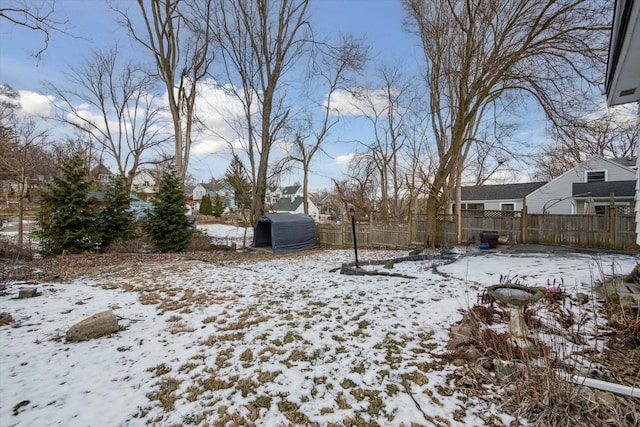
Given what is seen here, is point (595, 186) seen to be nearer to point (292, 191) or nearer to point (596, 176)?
point (596, 176)

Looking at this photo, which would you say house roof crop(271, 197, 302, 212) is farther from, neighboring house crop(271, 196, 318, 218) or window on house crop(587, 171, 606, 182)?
window on house crop(587, 171, 606, 182)

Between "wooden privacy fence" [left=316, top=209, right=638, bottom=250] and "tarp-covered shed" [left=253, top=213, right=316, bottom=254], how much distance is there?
100cm

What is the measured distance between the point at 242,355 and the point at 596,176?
923 inches

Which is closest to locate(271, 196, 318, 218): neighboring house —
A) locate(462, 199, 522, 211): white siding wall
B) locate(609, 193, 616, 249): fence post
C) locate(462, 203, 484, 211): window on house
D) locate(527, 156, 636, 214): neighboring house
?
locate(462, 203, 484, 211): window on house

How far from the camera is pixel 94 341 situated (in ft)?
10.0

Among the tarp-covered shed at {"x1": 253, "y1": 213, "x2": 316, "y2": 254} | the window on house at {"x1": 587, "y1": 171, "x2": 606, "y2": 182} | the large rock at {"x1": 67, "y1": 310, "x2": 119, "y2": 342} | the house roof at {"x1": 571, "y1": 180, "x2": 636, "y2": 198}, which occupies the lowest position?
the large rock at {"x1": 67, "y1": 310, "x2": 119, "y2": 342}

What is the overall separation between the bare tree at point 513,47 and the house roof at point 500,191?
13802 mm

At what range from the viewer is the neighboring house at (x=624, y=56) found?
209cm

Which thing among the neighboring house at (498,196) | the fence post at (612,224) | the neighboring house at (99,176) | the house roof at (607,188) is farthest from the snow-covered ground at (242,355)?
the neighboring house at (498,196)

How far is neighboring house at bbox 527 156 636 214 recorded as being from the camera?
15.8 meters

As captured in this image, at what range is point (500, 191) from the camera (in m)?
23.7

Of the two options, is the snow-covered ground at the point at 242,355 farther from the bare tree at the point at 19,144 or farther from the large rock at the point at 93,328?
the bare tree at the point at 19,144

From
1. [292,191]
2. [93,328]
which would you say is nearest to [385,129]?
[93,328]

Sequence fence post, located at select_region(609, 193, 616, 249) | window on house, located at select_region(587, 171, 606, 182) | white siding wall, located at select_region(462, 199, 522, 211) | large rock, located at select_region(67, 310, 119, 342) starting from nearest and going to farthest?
large rock, located at select_region(67, 310, 119, 342) < fence post, located at select_region(609, 193, 616, 249) < window on house, located at select_region(587, 171, 606, 182) < white siding wall, located at select_region(462, 199, 522, 211)
